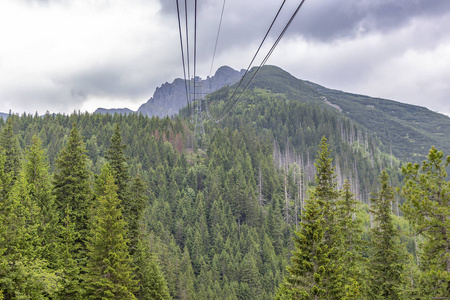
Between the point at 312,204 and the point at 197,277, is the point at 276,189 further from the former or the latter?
the point at 312,204

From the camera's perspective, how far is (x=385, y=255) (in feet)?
68.5

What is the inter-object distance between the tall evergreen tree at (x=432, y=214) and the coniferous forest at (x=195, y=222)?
0.20 feet

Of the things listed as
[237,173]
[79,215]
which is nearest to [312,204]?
[79,215]

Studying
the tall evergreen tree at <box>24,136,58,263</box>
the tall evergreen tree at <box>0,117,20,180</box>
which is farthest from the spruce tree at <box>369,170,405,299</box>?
the tall evergreen tree at <box>0,117,20,180</box>

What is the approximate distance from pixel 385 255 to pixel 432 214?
839 centimetres

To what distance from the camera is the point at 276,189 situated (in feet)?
350

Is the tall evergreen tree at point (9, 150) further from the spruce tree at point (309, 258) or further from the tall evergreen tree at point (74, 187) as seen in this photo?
the spruce tree at point (309, 258)

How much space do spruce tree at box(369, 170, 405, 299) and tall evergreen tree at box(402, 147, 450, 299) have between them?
5883 mm

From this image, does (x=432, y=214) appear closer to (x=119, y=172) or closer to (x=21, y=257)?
(x=21, y=257)

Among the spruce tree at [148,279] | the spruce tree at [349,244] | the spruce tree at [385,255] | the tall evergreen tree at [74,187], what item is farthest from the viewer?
the spruce tree at [148,279]

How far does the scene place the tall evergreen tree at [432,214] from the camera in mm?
13371

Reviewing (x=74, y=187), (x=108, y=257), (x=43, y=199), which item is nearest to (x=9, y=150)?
(x=43, y=199)

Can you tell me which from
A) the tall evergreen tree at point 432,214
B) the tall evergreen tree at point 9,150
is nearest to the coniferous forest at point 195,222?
the tall evergreen tree at point 432,214

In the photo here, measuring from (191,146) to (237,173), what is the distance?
31245 mm
